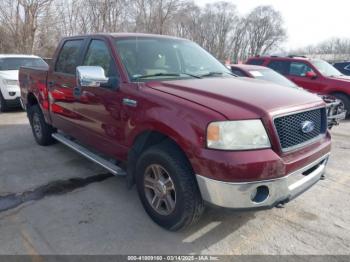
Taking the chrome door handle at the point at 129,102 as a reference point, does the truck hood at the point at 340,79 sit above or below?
above

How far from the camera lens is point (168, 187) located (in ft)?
9.80

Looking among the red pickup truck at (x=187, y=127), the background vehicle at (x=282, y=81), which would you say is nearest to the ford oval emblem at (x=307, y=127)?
the red pickup truck at (x=187, y=127)

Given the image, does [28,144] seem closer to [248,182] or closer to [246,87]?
[246,87]

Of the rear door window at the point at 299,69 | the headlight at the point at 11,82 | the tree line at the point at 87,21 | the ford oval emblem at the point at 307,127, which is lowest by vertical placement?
the ford oval emblem at the point at 307,127

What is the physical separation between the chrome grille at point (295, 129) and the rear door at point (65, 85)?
276cm

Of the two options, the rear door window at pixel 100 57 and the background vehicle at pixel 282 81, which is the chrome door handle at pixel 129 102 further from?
the background vehicle at pixel 282 81

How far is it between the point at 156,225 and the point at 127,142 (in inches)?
35.3

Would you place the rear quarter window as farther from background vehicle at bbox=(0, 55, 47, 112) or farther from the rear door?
the rear door

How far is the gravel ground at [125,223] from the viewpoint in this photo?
2.88 meters

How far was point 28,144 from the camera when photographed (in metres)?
6.05

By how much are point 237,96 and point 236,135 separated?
48 centimetres

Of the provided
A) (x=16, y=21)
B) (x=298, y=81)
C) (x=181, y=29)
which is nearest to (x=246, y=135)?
(x=298, y=81)

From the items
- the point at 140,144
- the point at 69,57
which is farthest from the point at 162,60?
the point at 69,57

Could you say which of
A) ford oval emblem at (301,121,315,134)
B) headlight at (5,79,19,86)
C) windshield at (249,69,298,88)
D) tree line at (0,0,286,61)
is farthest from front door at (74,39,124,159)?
tree line at (0,0,286,61)
